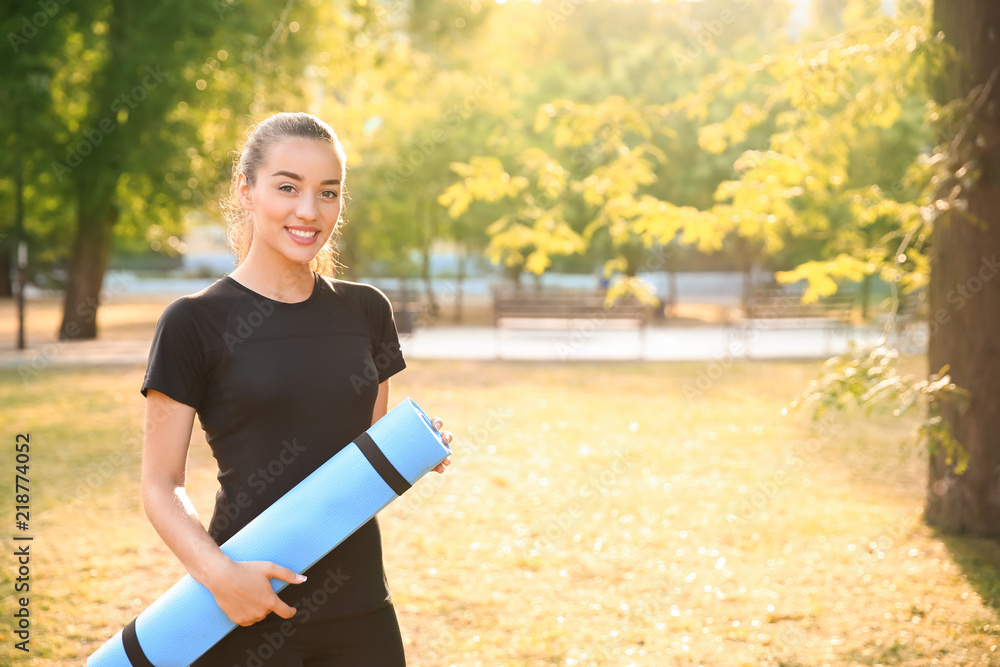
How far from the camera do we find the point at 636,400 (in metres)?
11.6

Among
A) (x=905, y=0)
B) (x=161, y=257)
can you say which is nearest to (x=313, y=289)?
(x=905, y=0)

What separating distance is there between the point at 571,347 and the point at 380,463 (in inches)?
618

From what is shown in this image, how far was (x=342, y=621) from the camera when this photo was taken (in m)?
2.07

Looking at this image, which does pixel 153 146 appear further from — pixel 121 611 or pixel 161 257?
pixel 161 257

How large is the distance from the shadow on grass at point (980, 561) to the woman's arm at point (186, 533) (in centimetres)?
442

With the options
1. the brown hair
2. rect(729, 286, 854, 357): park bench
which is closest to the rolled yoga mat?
the brown hair

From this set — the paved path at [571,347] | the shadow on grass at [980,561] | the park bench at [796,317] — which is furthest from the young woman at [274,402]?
the park bench at [796,317]

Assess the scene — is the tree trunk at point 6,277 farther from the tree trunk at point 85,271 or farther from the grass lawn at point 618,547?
the grass lawn at point 618,547

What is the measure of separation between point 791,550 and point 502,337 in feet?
46.2

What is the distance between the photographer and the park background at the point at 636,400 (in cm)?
485

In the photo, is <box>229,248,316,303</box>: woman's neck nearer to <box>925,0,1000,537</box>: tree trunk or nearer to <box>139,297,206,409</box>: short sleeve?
<box>139,297,206,409</box>: short sleeve

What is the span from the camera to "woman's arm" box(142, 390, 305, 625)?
1806 mm

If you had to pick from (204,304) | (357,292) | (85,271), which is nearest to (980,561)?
(357,292)

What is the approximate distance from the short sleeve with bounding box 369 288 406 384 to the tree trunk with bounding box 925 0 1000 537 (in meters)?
4.39
